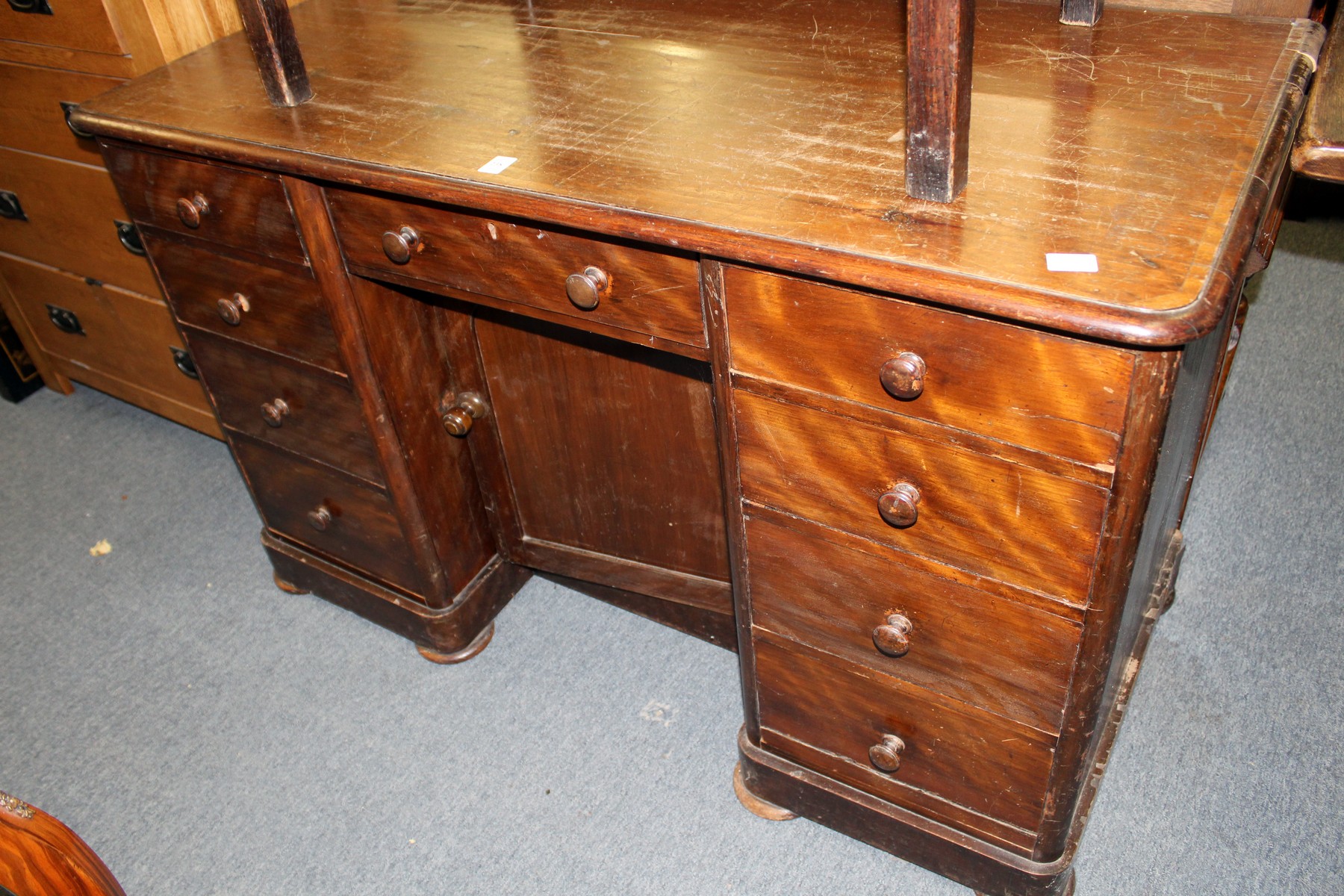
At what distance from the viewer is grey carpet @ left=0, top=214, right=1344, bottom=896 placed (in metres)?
1.55

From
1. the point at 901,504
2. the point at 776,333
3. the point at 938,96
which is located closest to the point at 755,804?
the point at 901,504

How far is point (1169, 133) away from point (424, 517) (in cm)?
123

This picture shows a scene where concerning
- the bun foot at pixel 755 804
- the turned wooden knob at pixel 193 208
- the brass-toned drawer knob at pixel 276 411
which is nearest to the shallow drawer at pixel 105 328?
the brass-toned drawer knob at pixel 276 411

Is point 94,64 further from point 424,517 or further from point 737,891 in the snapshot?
point 737,891

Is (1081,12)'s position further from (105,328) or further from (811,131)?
(105,328)

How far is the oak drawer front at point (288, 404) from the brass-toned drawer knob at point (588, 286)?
0.54 meters

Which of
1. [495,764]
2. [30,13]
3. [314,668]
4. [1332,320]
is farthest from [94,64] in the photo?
[1332,320]

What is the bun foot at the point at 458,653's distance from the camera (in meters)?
1.89

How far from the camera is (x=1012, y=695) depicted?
47.8 inches

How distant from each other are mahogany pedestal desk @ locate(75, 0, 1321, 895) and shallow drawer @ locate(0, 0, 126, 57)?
0.30 metres

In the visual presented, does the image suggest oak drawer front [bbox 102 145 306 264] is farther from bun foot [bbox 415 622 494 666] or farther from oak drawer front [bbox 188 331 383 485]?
bun foot [bbox 415 622 494 666]

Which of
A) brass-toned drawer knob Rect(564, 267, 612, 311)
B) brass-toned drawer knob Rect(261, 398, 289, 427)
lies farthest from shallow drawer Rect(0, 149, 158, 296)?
brass-toned drawer knob Rect(564, 267, 612, 311)

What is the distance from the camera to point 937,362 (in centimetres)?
101

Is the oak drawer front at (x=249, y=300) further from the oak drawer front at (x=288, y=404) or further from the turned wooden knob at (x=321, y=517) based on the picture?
the turned wooden knob at (x=321, y=517)
